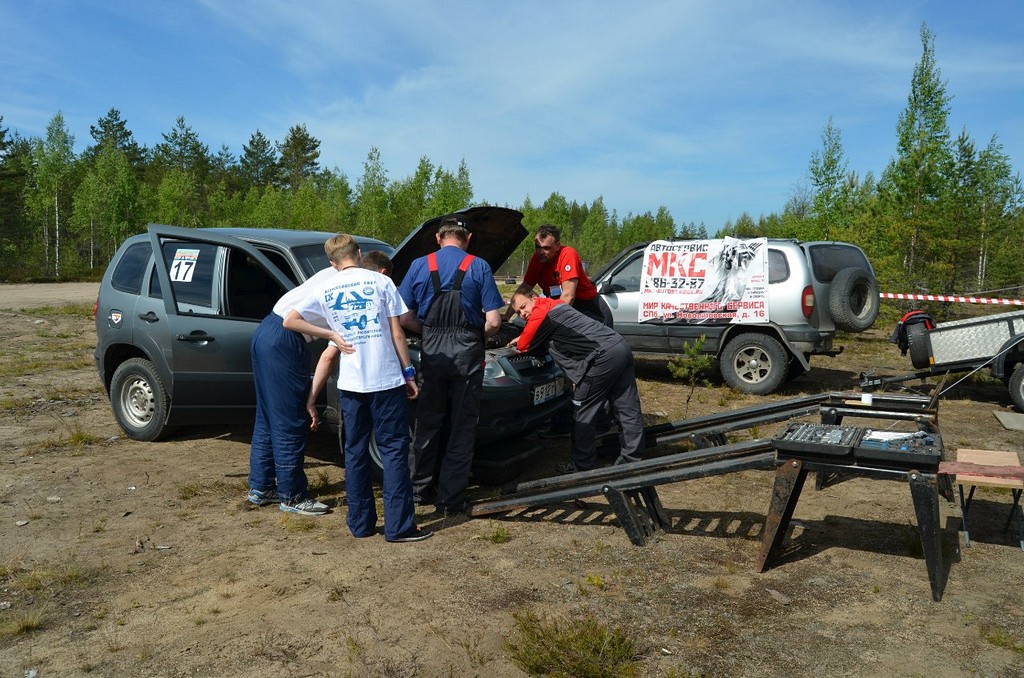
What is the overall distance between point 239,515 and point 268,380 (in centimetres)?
96

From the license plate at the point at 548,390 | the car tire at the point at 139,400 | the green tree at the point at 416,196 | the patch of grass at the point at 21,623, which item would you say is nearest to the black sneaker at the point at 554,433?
the license plate at the point at 548,390

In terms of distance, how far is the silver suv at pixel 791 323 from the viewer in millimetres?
9109

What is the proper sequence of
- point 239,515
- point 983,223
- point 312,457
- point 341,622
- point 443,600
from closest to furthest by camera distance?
point 341,622, point 443,600, point 239,515, point 312,457, point 983,223

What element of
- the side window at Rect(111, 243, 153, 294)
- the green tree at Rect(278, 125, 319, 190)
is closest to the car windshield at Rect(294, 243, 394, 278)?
the side window at Rect(111, 243, 153, 294)

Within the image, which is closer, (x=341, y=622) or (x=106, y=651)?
(x=106, y=651)

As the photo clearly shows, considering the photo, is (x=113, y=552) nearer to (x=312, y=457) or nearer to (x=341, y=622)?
(x=341, y=622)

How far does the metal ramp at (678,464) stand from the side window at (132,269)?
3901mm

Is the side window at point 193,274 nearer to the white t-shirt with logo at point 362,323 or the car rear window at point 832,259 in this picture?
the white t-shirt with logo at point 362,323

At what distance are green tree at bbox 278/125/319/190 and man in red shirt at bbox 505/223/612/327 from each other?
5872 cm

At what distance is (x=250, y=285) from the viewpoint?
6.20 m

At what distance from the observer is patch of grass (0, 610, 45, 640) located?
3.33 metres

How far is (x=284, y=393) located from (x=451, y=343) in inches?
48.3

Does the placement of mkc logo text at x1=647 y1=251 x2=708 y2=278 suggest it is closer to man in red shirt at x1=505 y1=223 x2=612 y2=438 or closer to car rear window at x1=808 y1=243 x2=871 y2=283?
car rear window at x1=808 y1=243 x2=871 y2=283

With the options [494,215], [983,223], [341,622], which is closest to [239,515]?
[341,622]
